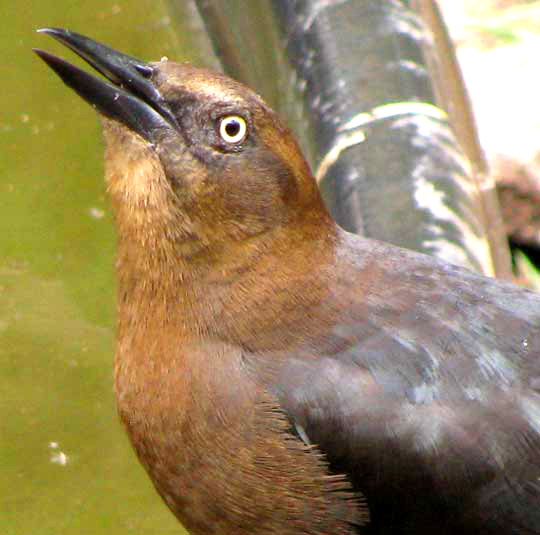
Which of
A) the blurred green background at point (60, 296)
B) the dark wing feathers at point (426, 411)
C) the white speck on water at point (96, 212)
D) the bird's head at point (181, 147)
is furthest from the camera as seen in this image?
the white speck on water at point (96, 212)

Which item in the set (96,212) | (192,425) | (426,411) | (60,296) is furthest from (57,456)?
(426,411)

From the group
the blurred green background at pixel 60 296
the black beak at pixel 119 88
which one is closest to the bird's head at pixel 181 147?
the black beak at pixel 119 88

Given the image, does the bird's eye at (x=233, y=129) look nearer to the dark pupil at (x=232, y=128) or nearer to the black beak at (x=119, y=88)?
the dark pupil at (x=232, y=128)

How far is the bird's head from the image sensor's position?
384 cm

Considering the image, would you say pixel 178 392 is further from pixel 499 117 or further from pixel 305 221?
pixel 499 117

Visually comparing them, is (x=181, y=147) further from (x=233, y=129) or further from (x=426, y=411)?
(x=426, y=411)

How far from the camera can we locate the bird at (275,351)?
12.2 ft

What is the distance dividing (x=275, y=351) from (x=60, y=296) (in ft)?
5.72

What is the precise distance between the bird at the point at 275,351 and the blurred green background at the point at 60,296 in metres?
1.01

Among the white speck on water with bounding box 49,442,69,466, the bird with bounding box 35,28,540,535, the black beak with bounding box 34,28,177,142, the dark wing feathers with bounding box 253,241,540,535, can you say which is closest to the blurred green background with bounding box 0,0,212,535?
the white speck on water with bounding box 49,442,69,466

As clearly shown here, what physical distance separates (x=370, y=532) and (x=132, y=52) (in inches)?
125

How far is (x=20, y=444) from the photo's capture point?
196 inches

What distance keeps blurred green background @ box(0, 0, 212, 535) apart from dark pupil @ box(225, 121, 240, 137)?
5.17 feet

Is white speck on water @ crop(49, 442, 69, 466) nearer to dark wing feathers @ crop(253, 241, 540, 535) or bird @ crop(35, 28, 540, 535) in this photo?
bird @ crop(35, 28, 540, 535)
